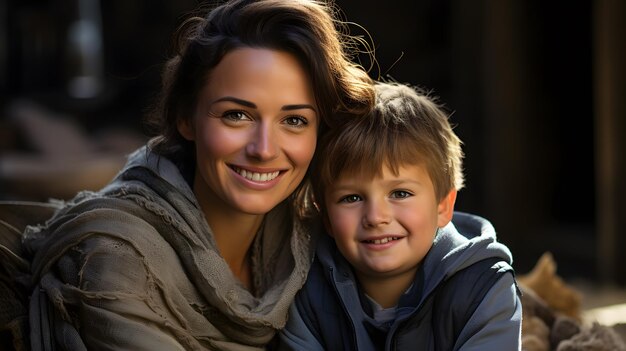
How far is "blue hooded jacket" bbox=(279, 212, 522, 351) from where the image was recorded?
7.14 ft

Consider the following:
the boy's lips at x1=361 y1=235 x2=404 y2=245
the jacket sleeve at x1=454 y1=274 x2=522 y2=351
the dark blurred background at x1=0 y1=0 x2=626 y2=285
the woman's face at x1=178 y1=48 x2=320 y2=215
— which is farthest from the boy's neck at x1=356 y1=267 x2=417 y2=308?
the dark blurred background at x1=0 y1=0 x2=626 y2=285

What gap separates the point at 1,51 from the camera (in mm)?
14383

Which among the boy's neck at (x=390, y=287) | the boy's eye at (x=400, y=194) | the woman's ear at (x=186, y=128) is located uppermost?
the woman's ear at (x=186, y=128)

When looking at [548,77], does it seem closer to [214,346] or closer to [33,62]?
[214,346]

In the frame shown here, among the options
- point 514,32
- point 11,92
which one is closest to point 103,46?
point 11,92

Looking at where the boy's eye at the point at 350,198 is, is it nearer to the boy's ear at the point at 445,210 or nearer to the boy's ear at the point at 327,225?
the boy's ear at the point at 327,225

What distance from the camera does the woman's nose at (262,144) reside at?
7.14ft

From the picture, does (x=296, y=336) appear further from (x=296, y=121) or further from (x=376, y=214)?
(x=296, y=121)

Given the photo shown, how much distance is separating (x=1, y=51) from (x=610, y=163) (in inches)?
442

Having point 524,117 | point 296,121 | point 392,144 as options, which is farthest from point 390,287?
point 524,117

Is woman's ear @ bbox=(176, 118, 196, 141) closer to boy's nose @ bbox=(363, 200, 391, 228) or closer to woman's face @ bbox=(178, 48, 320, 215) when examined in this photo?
woman's face @ bbox=(178, 48, 320, 215)

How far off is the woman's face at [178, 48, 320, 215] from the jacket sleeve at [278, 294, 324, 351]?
0.30 metres

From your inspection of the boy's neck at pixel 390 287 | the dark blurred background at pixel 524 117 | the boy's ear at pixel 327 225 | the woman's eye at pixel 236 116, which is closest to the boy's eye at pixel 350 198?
the boy's ear at pixel 327 225

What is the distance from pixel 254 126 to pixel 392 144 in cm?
34
